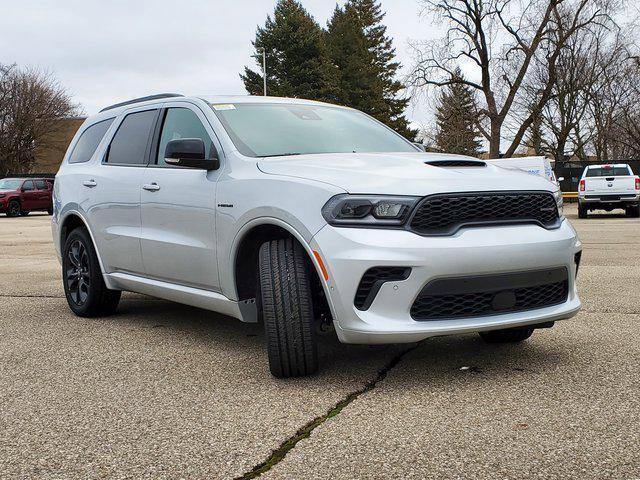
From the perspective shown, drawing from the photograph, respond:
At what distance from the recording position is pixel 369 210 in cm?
373

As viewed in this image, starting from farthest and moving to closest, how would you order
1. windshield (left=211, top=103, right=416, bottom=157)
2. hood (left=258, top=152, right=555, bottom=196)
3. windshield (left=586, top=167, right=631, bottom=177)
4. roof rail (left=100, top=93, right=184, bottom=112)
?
1. windshield (left=586, top=167, right=631, bottom=177)
2. roof rail (left=100, top=93, right=184, bottom=112)
3. windshield (left=211, top=103, right=416, bottom=157)
4. hood (left=258, top=152, right=555, bottom=196)

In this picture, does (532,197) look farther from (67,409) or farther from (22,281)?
(22,281)

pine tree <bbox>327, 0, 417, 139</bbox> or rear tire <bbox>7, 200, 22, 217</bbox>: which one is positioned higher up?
pine tree <bbox>327, 0, 417, 139</bbox>

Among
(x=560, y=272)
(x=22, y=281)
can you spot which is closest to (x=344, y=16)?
(x=22, y=281)

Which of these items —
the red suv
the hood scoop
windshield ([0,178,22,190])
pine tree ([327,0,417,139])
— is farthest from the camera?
pine tree ([327,0,417,139])

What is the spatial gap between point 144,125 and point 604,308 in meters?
3.89

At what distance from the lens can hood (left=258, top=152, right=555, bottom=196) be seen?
377cm

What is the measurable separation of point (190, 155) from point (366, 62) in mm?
62755

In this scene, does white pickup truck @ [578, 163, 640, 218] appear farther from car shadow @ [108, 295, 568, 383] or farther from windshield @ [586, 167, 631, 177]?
car shadow @ [108, 295, 568, 383]

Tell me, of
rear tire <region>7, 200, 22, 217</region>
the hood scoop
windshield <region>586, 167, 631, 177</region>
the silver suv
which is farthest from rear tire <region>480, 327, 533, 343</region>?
rear tire <region>7, 200, 22, 217</region>

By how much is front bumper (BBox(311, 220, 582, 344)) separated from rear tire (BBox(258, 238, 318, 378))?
0.60 feet

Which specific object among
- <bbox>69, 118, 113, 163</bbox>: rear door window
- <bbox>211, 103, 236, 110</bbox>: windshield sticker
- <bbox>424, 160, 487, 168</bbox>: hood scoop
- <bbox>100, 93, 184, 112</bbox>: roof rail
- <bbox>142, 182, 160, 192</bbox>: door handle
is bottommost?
<bbox>142, 182, 160, 192</bbox>: door handle

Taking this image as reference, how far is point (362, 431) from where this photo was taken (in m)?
3.22

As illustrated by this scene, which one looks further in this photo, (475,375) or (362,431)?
(475,375)
